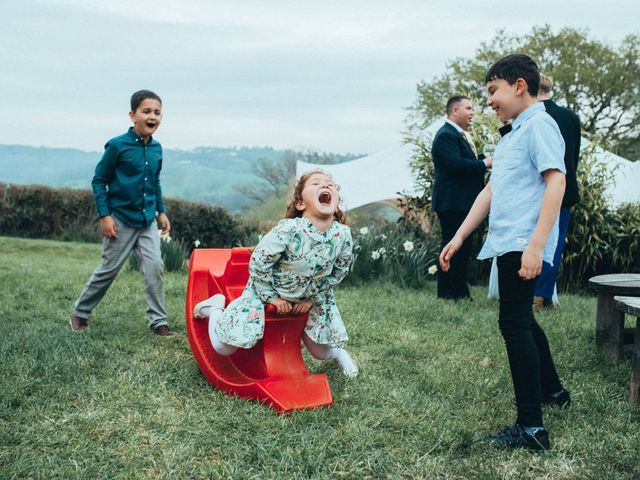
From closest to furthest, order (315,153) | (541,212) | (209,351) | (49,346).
Result: (541,212) < (209,351) < (49,346) < (315,153)

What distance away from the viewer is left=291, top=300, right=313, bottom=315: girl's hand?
3.42 meters

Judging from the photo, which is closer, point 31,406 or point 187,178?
point 31,406

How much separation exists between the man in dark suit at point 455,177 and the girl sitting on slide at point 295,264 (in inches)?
117

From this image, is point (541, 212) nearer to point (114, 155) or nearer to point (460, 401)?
point (460, 401)

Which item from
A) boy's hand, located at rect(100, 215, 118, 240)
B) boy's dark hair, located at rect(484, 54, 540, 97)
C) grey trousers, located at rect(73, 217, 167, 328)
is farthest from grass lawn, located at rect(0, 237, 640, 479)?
boy's dark hair, located at rect(484, 54, 540, 97)

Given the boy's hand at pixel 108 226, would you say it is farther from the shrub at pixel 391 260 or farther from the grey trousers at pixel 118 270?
the shrub at pixel 391 260

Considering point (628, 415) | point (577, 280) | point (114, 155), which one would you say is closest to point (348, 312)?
point (114, 155)

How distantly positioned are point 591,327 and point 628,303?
1.96 metres

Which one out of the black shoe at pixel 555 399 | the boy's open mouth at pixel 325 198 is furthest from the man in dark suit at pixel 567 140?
the boy's open mouth at pixel 325 198

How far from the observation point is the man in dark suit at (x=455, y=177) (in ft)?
20.6

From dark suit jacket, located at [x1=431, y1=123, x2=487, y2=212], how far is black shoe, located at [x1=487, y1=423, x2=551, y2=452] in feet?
11.7

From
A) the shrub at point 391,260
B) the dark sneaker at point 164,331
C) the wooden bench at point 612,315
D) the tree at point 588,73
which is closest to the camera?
the wooden bench at point 612,315

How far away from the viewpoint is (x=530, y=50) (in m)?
25.4

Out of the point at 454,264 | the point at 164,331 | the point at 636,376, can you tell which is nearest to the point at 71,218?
the point at 454,264
